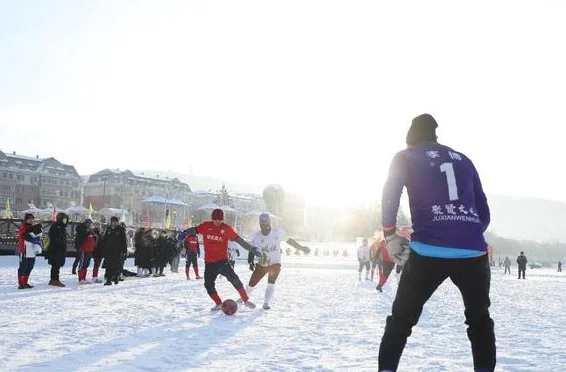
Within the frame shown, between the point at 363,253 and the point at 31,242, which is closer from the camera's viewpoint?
the point at 31,242

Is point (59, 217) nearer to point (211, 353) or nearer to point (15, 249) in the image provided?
point (211, 353)

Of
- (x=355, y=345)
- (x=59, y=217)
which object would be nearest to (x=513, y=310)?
(x=355, y=345)

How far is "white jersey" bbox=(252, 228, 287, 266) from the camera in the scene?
10336 millimetres

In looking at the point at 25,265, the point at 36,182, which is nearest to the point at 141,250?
the point at 25,265

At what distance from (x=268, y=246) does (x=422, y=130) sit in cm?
678

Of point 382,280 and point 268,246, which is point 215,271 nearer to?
point 268,246

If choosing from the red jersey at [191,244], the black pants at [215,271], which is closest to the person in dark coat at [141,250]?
the red jersey at [191,244]

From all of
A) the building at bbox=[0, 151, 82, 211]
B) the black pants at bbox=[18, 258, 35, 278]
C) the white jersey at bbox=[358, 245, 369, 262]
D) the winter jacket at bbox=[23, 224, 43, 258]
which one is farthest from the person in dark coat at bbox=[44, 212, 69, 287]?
the building at bbox=[0, 151, 82, 211]

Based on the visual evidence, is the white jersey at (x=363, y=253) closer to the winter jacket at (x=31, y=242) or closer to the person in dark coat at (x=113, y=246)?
the person in dark coat at (x=113, y=246)

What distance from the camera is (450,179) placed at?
11.8 feet

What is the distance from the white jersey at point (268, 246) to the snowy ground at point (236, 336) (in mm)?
845

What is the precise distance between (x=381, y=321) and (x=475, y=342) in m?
5.29

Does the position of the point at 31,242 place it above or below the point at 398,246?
below

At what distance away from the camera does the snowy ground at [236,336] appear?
522cm
